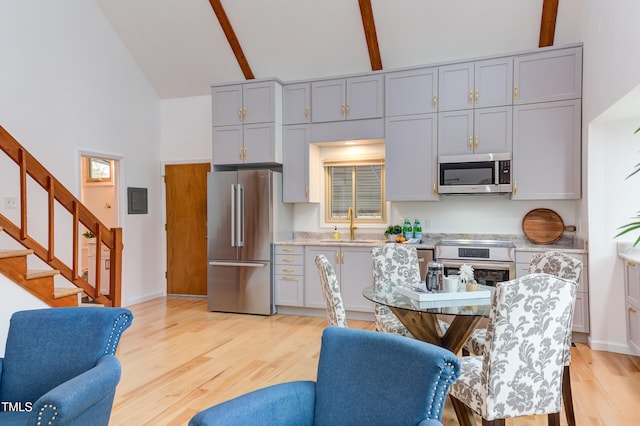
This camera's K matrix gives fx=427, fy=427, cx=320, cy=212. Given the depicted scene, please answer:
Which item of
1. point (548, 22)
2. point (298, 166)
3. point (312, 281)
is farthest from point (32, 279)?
point (548, 22)

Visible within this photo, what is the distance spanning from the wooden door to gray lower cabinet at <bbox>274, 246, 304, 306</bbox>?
1.51 metres

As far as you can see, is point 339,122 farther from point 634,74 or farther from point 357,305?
point 634,74

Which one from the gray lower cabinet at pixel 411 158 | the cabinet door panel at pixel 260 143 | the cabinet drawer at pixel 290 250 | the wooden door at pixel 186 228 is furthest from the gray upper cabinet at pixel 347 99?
the wooden door at pixel 186 228

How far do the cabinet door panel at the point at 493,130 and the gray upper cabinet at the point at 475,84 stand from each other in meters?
0.08

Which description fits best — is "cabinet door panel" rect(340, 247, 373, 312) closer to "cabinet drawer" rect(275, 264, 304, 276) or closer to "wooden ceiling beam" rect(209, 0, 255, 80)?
"cabinet drawer" rect(275, 264, 304, 276)

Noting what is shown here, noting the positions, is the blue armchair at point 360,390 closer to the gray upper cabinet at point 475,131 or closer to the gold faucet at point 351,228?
the gray upper cabinet at point 475,131

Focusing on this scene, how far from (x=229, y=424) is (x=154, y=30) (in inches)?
215

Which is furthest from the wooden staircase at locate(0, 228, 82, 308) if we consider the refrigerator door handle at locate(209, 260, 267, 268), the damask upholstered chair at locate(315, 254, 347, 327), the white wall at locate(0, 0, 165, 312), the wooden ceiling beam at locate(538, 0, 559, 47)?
the wooden ceiling beam at locate(538, 0, 559, 47)

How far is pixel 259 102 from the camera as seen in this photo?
5176 millimetres

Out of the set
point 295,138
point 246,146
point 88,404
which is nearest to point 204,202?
point 246,146

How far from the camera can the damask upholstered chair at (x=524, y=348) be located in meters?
1.78

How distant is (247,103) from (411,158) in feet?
6.91

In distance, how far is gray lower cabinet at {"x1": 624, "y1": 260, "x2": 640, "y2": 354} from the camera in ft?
11.0

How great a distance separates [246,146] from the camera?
5.25 m
